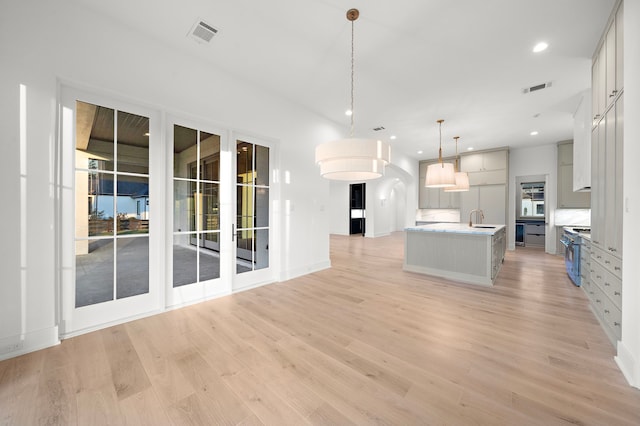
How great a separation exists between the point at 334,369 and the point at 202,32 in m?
3.61

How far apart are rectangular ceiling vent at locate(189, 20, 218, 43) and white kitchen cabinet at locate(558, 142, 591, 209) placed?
9006mm

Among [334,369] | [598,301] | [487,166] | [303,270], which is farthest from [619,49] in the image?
[487,166]

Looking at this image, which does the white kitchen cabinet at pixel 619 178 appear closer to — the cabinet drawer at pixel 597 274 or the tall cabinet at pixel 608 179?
the tall cabinet at pixel 608 179

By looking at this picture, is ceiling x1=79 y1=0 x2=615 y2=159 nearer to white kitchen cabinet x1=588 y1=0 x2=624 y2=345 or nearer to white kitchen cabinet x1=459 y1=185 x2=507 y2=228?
white kitchen cabinet x1=588 y1=0 x2=624 y2=345

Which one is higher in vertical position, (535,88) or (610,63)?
(535,88)

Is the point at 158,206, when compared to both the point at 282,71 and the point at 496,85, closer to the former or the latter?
the point at 282,71

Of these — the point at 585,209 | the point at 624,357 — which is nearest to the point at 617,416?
the point at 624,357

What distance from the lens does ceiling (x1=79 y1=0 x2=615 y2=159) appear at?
2.38m

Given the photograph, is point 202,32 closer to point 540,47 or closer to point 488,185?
point 540,47

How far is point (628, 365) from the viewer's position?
1.79 meters

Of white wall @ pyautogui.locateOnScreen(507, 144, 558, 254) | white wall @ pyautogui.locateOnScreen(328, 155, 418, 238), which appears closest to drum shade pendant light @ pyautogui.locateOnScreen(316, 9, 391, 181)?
white wall @ pyautogui.locateOnScreen(328, 155, 418, 238)

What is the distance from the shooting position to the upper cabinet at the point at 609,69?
223 centimetres

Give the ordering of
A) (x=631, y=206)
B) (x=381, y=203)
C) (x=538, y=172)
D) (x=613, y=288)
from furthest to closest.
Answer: (x=381, y=203)
(x=538, y=172)
(x=613, y=288)
(x=631, y=206)

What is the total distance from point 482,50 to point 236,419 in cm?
437
